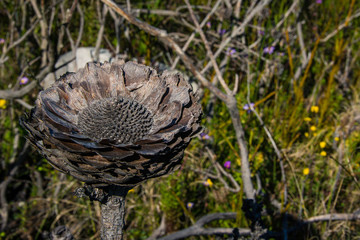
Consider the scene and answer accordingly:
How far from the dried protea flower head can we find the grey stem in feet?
0.52

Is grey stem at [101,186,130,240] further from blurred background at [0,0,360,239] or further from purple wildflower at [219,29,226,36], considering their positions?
purple wildflower at [219,29,226,36]

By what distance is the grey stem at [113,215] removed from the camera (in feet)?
3.51

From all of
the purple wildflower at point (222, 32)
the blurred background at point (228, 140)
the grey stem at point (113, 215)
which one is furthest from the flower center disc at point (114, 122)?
the purple wildflower at point (222, 32)

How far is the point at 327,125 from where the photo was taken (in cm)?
281

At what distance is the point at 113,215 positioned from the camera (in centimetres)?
110

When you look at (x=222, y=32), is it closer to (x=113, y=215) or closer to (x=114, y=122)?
(x=114, y=122)

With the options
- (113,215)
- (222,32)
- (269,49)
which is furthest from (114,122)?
(222,32)

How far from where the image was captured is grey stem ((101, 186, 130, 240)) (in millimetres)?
1070

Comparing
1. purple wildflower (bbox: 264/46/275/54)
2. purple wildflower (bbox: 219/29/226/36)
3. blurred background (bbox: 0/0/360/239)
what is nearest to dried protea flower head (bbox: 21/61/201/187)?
blurred background (bbox: 0/0/360/239)

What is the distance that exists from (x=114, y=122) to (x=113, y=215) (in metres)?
0.30

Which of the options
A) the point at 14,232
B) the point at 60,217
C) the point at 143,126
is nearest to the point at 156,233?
the point at 60,217

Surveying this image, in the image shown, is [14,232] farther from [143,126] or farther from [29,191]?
[143,126]

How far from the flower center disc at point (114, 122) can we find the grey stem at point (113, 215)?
0.18 metres

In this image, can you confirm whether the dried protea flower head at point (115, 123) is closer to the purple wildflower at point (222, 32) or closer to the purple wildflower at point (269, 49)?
the purple wildflower at point (269, 49)
